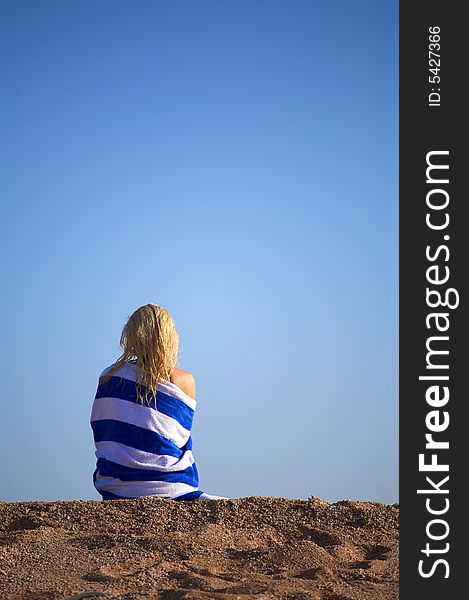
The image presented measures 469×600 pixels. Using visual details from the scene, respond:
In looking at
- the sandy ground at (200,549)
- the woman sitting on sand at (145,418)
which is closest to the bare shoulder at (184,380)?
the woman sitting on sand at (145,418)

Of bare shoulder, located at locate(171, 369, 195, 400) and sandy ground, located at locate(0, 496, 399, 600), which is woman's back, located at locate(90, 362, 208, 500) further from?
sandy ground, located at locate(0, 496, 399, 600)

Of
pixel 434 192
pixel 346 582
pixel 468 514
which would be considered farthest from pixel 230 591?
pixel 434 192

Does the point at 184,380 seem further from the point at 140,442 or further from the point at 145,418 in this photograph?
the point at 140,442

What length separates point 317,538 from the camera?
5363 mm

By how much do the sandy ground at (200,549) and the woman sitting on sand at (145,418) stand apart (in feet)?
1.35

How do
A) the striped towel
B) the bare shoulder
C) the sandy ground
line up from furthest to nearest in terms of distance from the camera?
the bare shoulder → the striped towel → the sandy ground

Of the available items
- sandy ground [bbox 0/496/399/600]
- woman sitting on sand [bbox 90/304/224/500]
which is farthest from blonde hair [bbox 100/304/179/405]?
sandy ground [bbox 0/496/399/600]

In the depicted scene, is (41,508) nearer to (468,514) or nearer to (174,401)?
(174,401)

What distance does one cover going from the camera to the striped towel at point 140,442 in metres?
6.28

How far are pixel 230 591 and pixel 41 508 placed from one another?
219 centimetres

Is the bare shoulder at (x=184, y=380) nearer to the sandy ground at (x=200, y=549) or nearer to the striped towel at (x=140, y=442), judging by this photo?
the striped towel at (x=140, y=442)

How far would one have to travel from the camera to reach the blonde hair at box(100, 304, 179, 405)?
632 cm

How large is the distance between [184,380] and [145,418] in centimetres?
45

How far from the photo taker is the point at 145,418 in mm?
6289
